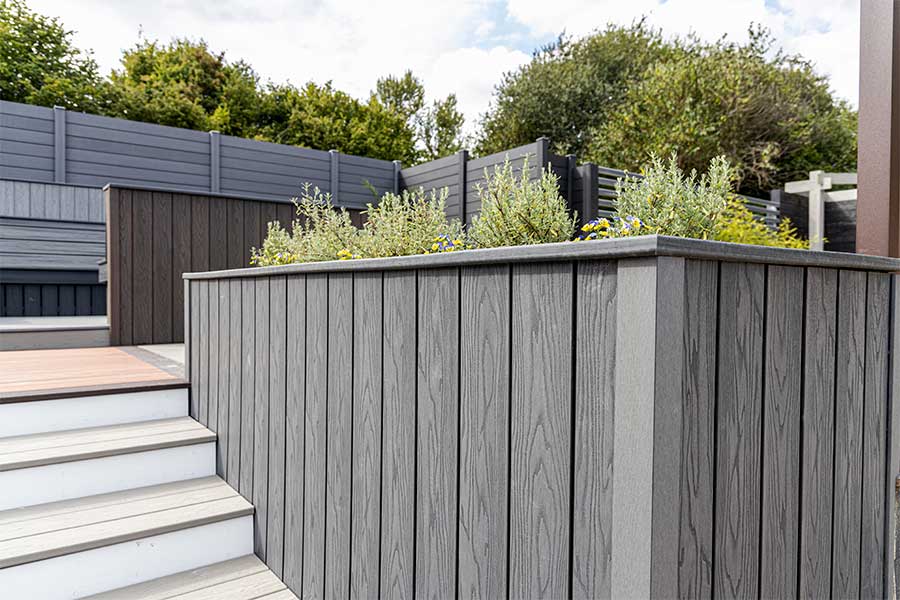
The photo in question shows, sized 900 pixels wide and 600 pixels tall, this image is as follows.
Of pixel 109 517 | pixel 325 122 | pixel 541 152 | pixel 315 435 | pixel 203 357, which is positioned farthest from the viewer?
pixel 325 122

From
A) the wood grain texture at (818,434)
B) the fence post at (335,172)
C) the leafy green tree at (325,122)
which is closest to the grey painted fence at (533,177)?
the fence post at (335,172)

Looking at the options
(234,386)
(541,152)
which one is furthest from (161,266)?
(541,152)

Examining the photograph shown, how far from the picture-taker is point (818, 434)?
3.69 feet

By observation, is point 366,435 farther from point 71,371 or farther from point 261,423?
point 71,371

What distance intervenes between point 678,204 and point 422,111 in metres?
18.8

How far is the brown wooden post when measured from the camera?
1.43 metres

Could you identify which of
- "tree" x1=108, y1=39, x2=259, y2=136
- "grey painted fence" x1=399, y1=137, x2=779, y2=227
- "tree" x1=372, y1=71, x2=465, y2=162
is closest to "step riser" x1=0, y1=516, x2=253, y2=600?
"grey painted fence" x1=399, y1=137, x2=779, y2=227

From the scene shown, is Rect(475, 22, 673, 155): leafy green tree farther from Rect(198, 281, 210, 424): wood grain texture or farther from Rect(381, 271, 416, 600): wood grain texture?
Rect(381, 271, 416, 600): wood grain texture

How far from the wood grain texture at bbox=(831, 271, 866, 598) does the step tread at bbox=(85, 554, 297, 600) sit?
145 centimetres

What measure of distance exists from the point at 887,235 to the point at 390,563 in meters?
1.48

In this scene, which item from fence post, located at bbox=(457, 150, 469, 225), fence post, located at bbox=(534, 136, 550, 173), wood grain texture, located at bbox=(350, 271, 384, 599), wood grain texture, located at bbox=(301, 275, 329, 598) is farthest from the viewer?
fence post, located at bbox=(457, 150, 469, 225)

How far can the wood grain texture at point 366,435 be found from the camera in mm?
1387

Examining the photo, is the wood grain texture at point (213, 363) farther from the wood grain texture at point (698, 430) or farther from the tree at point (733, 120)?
the tree at point (733, 120)

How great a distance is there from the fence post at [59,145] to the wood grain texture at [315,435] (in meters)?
5.78
